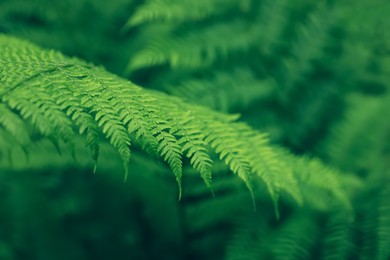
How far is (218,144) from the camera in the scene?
128 cm

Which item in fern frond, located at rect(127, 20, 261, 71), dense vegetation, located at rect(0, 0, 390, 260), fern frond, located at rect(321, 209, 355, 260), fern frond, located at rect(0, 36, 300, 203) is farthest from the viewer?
fern frond, located at rect(127, 20, 261, 71)

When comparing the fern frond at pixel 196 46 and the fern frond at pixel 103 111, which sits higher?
the fern frond at pixel 196 46

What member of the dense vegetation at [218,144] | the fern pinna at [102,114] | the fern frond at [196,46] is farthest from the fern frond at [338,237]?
the fern frond at [196,46]

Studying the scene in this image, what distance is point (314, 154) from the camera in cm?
182

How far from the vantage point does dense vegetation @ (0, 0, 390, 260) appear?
139cm

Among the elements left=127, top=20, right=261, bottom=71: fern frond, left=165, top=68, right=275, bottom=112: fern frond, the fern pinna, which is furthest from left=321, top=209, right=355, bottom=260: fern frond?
left=127, top=20, right=261, bottom=71: fern frond

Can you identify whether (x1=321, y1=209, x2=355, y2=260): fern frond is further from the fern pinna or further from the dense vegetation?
the fern pinna

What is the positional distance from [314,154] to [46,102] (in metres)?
1.23

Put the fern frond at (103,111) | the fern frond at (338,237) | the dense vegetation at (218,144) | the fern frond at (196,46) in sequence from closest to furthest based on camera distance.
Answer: the fern frond at (103,111), the fern frond at (338,237), the dense vegetation at (218,144), the fern frond at (196,46)

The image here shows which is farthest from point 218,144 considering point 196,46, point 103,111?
point 196,46

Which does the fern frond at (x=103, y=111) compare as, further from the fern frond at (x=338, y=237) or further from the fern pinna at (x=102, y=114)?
the fern frond at (x=338, y=237)

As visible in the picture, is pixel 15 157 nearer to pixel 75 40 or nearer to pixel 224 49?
pixel 75 40

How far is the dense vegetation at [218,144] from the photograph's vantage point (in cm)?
139

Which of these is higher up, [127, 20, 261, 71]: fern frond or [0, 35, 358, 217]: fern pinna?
[127, 20, 261, 71]: fern frond
